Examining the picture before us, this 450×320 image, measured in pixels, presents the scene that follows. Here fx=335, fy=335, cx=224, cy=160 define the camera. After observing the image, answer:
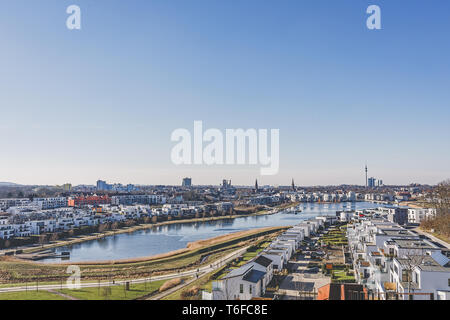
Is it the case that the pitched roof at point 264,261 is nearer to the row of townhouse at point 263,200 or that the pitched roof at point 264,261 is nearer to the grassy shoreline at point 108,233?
the grassy shoreline at point 108,233

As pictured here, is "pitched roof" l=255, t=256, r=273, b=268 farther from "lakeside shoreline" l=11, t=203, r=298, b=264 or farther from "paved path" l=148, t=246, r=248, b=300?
"lakeside shoreline" l=11, t=203, r=298, b=264

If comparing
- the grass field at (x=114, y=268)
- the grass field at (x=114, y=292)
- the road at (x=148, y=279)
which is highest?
the grass field at (x=114, y=292)

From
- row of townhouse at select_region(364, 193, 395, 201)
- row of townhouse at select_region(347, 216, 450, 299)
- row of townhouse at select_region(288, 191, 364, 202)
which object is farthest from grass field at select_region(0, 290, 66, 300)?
row of townhouse at select_region(364, 193, 395, 201)

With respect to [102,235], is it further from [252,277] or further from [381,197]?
[381,197]

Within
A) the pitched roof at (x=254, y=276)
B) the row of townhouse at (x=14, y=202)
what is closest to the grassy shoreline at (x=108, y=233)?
the pitched roof at (x=254, y=276)

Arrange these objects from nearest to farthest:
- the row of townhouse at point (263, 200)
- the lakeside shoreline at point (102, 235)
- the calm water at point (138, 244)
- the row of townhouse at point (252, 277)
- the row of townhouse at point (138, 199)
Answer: the row of townhouse at point (252, 277)
the calm water at point (138, 244)
the lakeside shoreline at point (102, 235)
the row of townhouse at point (138, 199)
the row of townhouse at point (263, 200)
